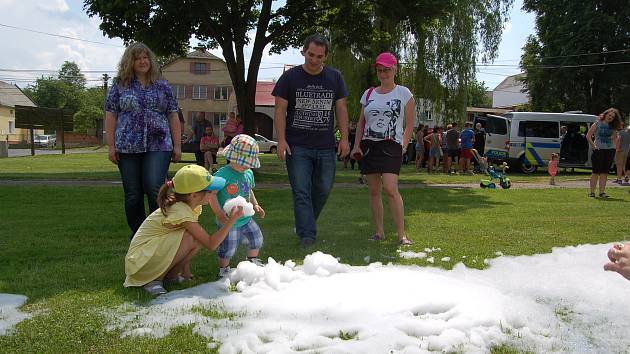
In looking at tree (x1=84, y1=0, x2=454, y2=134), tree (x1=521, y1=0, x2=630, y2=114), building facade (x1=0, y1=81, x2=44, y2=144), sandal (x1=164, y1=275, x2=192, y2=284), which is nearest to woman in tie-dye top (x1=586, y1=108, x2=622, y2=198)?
tree (x1=84, y1=0, x2=454, y2=134)

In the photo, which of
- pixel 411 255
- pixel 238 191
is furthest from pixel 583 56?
pixel 238 191

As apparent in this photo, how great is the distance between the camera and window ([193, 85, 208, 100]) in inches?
2677

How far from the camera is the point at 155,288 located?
12.6 feet

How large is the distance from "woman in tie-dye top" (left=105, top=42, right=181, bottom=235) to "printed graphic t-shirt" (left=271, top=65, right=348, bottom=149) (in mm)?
1128

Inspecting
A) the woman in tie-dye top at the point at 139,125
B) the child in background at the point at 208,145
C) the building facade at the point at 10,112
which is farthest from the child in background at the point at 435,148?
the building facade at the point at 10,112

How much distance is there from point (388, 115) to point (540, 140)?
16778 millimetres

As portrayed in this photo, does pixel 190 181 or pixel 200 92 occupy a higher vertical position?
pixel 200 92

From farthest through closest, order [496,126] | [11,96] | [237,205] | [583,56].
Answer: [11,96] < [583,56] < [496,126] < [237,205]

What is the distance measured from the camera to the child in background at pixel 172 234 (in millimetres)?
3918

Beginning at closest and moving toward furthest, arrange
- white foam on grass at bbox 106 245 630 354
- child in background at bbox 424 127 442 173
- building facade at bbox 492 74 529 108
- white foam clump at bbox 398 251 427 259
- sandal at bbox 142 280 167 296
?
white foam on grass at bbox 106 245 630 354, sandal at bbox 142 280 167 296, white foam clump at bbox 398 251 427 259, child in background at bbox 424 127 442 173, building facade at bbox 492 74 529 108

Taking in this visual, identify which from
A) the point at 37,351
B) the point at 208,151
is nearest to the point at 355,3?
the point at 208,151

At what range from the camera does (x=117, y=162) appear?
5.51 m

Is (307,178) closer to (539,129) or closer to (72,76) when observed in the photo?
(539,129)

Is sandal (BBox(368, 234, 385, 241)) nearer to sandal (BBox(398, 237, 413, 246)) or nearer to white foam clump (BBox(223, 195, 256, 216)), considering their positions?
sandal (BBox(398, 237, 413, 246))
